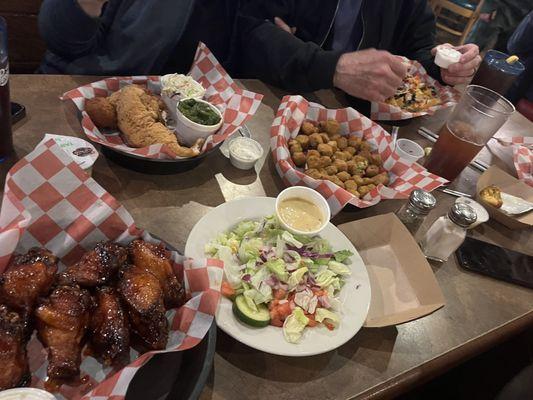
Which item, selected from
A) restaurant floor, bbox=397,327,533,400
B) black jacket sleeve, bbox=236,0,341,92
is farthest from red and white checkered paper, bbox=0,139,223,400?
restaurant floor, bbox=397,327,533,400

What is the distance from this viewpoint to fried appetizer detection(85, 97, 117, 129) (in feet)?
5.73

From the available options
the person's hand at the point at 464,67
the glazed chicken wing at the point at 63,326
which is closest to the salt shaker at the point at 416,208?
the glazed chicken wing at the point at 63,326

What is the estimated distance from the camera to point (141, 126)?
1769mm

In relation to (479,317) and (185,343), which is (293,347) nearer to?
(185,343)

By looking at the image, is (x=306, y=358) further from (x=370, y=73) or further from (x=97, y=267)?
(x=370, y=73)

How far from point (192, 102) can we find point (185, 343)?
1145 mm

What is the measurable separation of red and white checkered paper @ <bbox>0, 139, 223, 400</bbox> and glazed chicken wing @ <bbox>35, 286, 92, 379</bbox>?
7 cm

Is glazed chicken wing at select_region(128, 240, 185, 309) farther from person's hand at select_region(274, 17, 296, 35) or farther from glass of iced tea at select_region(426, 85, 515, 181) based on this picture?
person's hand at select_region(274, 17, 296, 35)

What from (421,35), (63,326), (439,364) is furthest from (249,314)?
(421,35)

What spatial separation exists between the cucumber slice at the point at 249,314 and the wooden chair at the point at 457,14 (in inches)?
272

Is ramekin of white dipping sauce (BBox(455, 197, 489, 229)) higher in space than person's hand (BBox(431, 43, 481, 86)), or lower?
lower

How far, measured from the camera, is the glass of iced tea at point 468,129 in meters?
2.10

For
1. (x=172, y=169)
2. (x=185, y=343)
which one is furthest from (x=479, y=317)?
(x=172, y=169)

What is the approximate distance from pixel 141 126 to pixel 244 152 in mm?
460
